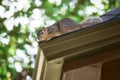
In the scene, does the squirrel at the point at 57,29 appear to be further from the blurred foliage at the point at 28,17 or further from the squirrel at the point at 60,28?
the blurred foliage at the point at 28,17

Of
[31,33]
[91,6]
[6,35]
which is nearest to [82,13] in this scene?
[91,6]

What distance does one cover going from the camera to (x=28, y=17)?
4184mm

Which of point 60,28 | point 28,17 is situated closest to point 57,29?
point 60,28

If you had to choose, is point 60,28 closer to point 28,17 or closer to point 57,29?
point 57,29

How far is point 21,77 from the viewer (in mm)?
3797

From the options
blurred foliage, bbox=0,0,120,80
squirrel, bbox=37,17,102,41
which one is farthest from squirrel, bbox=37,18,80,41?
blurred foliage, bbox=0,0,120,80

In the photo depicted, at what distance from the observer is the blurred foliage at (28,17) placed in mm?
3967

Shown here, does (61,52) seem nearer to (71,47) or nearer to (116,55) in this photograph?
(71,47)

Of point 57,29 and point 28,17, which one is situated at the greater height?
point 57,29

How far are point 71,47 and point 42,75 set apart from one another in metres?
0.17

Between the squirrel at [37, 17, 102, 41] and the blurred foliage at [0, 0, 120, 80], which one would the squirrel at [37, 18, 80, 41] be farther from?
the blurred foliage at [0, 0, 120, 80]

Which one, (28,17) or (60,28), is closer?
(60,28)

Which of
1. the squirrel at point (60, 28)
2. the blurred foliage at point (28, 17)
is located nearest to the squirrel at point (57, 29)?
the squirrel at point (60, 28)

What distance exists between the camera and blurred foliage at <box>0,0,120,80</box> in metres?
3.97
